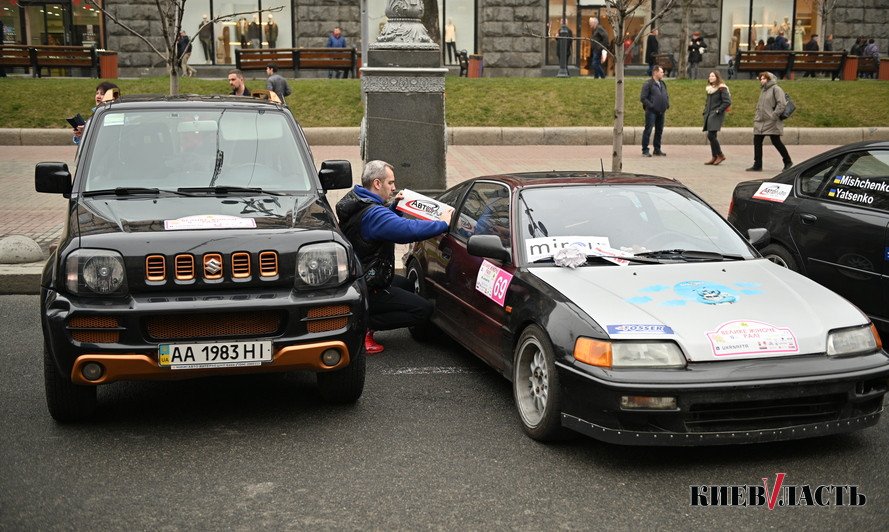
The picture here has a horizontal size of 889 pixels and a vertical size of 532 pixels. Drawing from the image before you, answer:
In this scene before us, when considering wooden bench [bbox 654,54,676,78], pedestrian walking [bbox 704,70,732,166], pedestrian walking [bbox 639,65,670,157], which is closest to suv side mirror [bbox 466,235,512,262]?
pedestrian walking [bbox 704,70,732,166]

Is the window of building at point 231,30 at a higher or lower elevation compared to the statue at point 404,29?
higher

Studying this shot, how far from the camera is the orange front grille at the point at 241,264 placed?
512cm

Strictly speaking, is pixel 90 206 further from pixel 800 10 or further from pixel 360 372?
pixel 800 10

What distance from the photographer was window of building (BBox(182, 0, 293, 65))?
32.7 meters

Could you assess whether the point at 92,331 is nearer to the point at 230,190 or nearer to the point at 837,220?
the point at 230,190

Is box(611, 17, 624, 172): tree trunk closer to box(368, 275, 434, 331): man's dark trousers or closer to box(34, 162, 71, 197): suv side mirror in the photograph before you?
box(368, 275, 434, 331): man's dark trousers

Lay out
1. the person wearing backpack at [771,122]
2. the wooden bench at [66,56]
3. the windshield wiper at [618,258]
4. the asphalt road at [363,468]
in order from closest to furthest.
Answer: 1. the asphalt road at [363,468]
2. the windshield wiper at [618,258]
3. the person wearing backpack at [771,122]
4. the wooden bench at [66,56]

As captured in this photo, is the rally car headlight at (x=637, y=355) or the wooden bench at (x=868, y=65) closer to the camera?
the rally car headlight at (x=637, y=355)

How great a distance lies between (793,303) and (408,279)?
330 cm

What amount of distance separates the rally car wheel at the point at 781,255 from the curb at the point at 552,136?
11.8 meters

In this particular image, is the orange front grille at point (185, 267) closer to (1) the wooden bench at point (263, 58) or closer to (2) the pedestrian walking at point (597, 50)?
(1) the wooden bench at point (263, 58)

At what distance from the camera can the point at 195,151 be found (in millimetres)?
6285

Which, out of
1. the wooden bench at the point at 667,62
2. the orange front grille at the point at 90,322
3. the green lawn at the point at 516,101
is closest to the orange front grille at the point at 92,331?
the orange front grille at the point at 90,322

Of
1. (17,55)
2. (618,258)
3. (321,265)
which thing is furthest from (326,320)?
(17,55)
